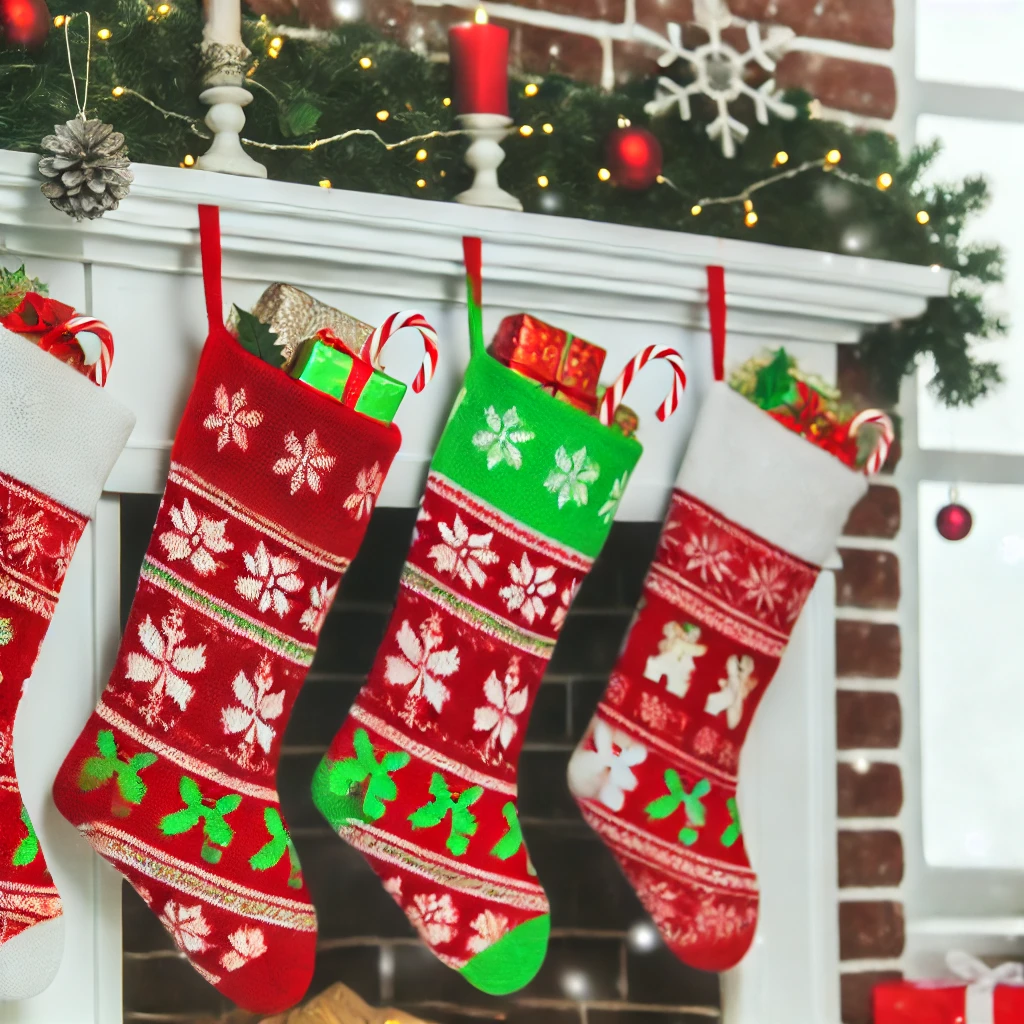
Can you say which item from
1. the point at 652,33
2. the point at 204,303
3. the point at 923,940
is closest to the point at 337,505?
the point at 204,303

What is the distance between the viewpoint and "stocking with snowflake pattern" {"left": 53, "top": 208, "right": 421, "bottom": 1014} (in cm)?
141

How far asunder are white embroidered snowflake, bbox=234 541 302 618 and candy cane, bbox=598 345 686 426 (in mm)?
460

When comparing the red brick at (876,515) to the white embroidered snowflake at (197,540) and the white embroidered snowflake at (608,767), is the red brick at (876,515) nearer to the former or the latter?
the white embroidered snowflake at (608,767)

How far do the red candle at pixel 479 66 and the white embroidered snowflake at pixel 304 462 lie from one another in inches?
20.4

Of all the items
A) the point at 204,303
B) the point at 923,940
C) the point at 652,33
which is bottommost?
the point at 923,940

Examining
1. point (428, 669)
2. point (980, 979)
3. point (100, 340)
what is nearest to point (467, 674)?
point (428, 669)

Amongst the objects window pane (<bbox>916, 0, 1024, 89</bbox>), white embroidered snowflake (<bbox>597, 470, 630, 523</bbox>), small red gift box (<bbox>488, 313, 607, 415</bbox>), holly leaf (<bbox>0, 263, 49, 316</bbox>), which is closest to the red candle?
small red gift box (<bbox>488, 313, 607, 415</bbox>)

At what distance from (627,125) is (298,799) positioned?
1094 millimetres

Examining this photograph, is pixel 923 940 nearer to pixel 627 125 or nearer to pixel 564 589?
pixel 564 589

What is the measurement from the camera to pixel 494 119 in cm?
164

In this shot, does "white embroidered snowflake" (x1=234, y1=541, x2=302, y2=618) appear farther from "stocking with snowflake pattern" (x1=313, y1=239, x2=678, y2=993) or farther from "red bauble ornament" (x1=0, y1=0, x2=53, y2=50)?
"red bauble ornament" (x1=0, y1=0, x2=53, y2=50)

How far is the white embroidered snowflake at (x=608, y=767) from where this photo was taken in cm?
171

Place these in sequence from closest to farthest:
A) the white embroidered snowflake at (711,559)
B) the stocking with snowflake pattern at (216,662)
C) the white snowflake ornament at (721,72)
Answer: the stocking with snowflake pattern at (216,662)
the white embroidered snowflake at (711,559)
the white snowflake ornament at (721,72)

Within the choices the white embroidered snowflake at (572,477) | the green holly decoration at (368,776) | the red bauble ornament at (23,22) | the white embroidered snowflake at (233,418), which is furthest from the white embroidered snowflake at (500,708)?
the red bauble ornament at (23,22)
